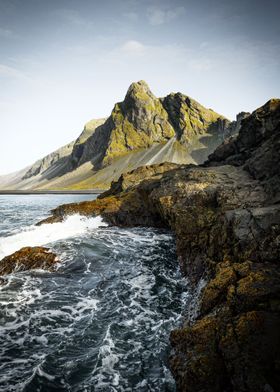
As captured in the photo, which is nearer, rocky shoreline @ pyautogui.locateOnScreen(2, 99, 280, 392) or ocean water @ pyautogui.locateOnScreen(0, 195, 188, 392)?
rocky shoreline @ pyautogui.locateOnScreen(2, 99, 280, 392)

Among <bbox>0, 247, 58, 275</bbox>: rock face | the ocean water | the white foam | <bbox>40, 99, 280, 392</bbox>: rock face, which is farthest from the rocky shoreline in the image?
<bbox>0, 247, 58, 275</bbox>: rock face

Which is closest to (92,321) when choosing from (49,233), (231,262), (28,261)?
(231,262)

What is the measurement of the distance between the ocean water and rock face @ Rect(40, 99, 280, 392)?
1588 mm

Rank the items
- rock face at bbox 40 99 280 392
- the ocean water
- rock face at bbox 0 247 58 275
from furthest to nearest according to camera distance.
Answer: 1. rock face at bbox 0 247 58 275
2. the ocean water
3. rock face at bbox 40 99 280 392

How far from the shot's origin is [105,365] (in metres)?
10.4

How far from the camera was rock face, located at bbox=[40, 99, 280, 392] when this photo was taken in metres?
7.75

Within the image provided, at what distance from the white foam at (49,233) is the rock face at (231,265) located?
6.85 m

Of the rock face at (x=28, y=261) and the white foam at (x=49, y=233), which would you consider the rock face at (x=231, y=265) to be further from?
the rock face at (x=28, y=261)

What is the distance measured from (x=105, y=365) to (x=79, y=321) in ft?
11.0

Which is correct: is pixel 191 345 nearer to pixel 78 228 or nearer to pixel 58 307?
pixel 58 307

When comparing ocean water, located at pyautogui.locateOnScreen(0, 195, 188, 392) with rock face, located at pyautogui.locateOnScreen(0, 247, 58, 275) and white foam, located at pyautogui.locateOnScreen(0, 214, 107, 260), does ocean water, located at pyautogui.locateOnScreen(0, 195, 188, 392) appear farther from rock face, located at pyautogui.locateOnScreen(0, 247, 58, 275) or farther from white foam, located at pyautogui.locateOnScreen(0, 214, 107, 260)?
white foam, located at pyautogui.locateOnScreen(0, 214, 107, 260)

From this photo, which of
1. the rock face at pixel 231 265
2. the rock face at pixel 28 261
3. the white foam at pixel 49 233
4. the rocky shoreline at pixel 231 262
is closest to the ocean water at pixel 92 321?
the rock face at pixel 28 261

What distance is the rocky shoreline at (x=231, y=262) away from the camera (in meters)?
7.76

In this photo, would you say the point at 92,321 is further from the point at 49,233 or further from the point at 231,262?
the point at 49,233
